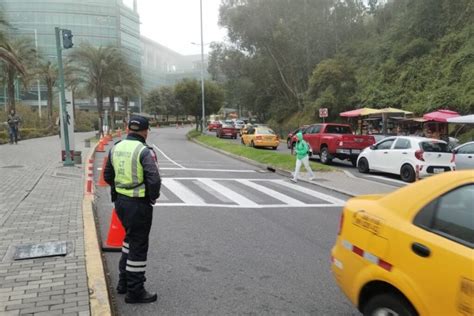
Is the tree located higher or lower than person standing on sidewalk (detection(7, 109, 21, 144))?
higher

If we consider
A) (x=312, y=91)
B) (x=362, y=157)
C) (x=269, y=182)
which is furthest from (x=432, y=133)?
(x=312, y=91)

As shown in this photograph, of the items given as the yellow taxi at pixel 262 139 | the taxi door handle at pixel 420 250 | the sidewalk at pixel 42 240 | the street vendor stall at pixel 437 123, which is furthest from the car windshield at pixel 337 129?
the taxi door handle at pixel 420 250

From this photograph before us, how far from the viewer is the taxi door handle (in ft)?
9.98

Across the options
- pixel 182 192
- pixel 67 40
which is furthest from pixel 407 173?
pixel 67 40

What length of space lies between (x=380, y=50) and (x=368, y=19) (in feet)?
45.1

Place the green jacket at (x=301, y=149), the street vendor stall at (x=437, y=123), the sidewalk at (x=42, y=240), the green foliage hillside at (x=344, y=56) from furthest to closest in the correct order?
the green foliage hillside at (x=344, y=56)
the street vendor stall at (x=437, y=123)
the green jacket at (x=301, y=149)
the sidewalk at (x=42, y=240)

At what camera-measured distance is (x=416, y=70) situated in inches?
1367

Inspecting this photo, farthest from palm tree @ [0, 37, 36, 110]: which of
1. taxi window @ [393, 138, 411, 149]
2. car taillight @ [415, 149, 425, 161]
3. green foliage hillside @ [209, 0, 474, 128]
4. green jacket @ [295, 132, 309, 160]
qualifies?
car taillight @ [415, 149, 425, 161]

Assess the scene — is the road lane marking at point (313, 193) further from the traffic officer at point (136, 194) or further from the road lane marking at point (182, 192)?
the traffic officer at point (136, 194)

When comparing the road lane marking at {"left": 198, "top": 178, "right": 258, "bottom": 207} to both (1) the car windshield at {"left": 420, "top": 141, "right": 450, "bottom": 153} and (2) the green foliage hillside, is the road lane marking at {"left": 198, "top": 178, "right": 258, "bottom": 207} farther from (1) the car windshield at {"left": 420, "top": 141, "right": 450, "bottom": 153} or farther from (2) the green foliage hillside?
(2) the green foliage hillside

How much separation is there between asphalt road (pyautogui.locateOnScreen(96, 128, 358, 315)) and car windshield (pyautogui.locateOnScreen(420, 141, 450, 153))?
14.7 ft

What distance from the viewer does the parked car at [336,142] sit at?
1972cm

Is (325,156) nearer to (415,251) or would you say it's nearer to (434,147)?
(434,147)

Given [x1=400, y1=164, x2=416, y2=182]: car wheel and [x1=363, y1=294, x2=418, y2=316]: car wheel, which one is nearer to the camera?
[x1=363, y1=294, x2=418, y2=316]: car wheel
